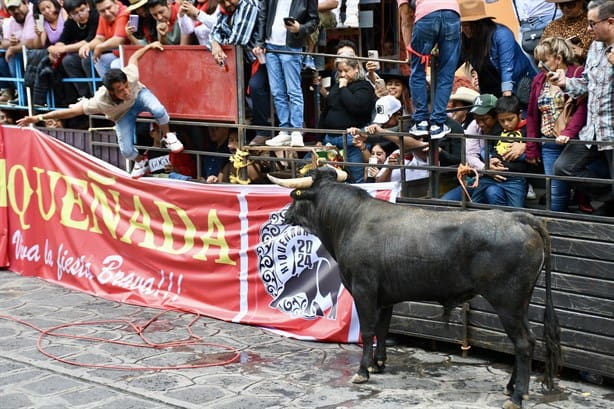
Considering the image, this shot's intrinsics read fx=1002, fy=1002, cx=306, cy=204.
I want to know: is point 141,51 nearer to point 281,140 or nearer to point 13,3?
point 281,140

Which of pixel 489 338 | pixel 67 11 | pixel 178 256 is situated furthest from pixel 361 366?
pixel 67 11

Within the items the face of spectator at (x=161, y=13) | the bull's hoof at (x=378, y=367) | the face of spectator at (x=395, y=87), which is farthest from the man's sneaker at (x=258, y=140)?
the bull's hoof at (x=378, y=367)

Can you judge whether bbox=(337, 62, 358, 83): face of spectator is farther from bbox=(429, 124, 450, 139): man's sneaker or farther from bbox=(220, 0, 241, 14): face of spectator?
bbox=(429, 124, 450, 139): man's sneaker

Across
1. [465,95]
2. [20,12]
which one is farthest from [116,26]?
[465,95]

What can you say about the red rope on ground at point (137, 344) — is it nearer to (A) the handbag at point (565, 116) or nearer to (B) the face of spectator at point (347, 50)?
(B) the face of spectator at point (347, 50)

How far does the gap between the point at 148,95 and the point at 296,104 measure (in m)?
1.84

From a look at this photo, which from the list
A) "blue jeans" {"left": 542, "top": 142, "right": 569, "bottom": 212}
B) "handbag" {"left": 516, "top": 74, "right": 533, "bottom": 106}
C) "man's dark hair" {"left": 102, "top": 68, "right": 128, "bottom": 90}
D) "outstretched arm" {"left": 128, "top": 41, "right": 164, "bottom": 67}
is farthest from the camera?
"outstretched arm" {"left": 128, "top": 41, "right": 164, "bottom": 67}

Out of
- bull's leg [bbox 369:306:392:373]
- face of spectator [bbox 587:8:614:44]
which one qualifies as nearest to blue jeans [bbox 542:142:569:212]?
face of spectator [bbox 587:8:614:44]

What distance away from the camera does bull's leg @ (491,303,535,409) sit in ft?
25.3

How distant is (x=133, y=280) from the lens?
38.3 ft

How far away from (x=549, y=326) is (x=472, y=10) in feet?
11.3

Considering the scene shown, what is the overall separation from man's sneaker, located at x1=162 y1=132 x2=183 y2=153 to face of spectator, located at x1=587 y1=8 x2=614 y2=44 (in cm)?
497

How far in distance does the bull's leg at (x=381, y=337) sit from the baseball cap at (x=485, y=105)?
6.67ft

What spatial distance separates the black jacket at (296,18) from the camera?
34.1 feet
